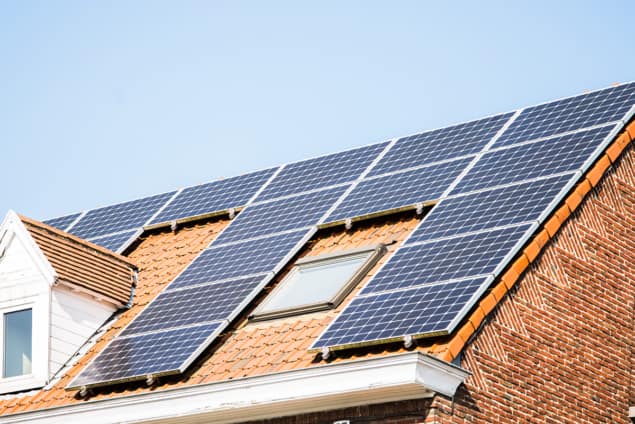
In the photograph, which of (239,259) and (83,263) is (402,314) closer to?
(239,259)

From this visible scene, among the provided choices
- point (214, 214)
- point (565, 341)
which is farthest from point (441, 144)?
point (565, 341)

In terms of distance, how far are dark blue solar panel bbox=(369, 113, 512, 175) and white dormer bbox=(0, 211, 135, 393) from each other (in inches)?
204

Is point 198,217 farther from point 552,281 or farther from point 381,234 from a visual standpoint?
point 552,281

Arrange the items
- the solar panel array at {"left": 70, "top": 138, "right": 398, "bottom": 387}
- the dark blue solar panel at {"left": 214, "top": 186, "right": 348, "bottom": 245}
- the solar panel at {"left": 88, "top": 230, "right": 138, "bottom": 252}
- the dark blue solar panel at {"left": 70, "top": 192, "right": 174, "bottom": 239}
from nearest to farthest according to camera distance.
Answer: the solar panel array at {"left": 70, "top": 138, "right": 398, "bottom": 387} → the dark blue solar panel at {"left": 214, "top": 186, "right": 348, "bottom": 245} → the solar panel at {"left": 88, "top": 230, "right": 138, "bottom": 252} → the dark blue solar panel at {"left": 70, "top": 192, "right": 174, "bottom": 239}

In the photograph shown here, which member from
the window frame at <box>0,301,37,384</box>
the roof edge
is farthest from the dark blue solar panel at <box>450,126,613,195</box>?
the window frame at <box>0,301,37,384</box>

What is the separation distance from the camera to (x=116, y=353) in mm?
21047

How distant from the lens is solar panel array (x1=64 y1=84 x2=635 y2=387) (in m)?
18.8

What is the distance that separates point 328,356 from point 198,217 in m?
8.12

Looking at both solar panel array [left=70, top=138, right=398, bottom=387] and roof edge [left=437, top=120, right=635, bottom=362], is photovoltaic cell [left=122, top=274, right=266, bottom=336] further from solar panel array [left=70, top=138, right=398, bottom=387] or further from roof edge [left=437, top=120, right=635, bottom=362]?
roof edge [left=437, top=120, right=635, bottom=362]

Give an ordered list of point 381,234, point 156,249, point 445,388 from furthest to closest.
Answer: point 156,249
point 381,234
point 445,388

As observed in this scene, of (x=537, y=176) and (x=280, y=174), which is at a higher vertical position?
(x=280, y=174)

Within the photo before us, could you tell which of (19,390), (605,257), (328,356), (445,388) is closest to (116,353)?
(19,390)

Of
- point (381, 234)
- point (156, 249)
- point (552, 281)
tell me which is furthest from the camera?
point (156, 249)

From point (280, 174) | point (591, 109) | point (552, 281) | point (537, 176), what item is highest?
point (280, 174)
